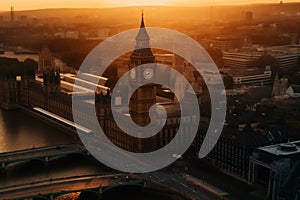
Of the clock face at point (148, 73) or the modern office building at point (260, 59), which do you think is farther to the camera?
the modern office building at point (260, 59)

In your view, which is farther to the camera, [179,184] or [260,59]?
[260,59]

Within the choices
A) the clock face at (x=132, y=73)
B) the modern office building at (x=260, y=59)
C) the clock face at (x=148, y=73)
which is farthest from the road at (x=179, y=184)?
the modern office building at (x=260, y=59)

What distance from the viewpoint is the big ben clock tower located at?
16.7m

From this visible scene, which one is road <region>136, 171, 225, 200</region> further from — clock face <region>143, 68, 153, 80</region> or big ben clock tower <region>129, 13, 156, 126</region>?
clock face <region>143, 68, 153, 80</region>

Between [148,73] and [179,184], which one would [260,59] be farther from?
[179,184]

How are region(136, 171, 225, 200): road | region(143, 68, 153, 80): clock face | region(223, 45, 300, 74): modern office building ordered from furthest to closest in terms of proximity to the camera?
region(223, 45, 300, 74): modern office building → region(143, 68, 153, 80): clock face → region(136, 171, 225, 200): road

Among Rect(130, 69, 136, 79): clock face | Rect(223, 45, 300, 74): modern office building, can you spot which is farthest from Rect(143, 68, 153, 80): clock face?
Rect(223, 45, 300, 74): modern office building

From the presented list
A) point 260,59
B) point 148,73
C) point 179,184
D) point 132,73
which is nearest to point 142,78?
point 148,73

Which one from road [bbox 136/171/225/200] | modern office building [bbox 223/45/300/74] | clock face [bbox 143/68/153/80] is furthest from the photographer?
modern office building [bbox 223/45/300/74]

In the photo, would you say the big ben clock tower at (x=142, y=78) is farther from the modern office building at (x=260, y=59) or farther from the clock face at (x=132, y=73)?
the modern office building at (x=260, y=59)

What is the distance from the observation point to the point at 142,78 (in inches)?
657

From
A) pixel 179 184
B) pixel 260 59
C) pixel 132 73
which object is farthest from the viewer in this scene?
pixel 260 59

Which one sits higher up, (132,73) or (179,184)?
(132,73)

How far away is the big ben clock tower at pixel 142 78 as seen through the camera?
54.7 feet
